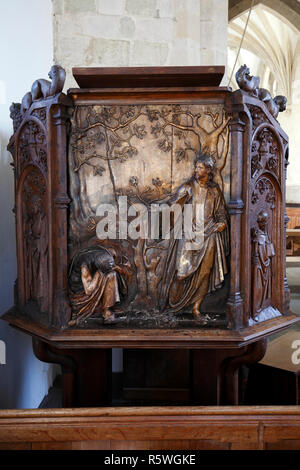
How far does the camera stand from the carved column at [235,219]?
1967 mm

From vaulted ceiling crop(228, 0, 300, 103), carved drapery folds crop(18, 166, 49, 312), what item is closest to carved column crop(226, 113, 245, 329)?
carved drapery folds crop(18, 166, 49, 312)

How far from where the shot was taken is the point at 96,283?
2.01m

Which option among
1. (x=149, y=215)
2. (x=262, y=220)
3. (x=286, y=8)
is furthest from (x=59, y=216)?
(x=286, y=8)

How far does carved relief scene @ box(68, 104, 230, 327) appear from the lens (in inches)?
79.4

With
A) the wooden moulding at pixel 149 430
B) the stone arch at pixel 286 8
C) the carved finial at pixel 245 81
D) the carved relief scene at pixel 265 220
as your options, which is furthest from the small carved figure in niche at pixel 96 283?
the stone arch at pixel 286 8

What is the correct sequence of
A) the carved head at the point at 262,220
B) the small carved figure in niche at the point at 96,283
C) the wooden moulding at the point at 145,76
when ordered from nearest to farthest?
1. the wooden moulding at the point at 145,76
2. the small carved figure in niche at the point at 96,283
3. the carved head at the point at 262,220

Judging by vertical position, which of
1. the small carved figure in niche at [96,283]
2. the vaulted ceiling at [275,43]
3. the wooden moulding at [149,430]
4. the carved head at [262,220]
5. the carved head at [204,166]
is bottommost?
the wooden moulding at [149,430]

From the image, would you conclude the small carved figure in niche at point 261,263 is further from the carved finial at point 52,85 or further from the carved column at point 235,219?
the carved finial at point 52,85

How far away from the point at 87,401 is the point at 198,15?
3.19 m

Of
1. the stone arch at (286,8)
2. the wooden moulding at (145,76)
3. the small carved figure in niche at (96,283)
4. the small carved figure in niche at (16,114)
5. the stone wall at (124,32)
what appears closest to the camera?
the wooden moulding at (145,76)

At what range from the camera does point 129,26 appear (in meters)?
3.31

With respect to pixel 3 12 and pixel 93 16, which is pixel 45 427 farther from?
pixel 93 16

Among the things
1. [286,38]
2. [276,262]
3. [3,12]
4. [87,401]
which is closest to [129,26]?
[3,12]

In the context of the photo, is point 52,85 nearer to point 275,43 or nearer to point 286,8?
point 286,8
